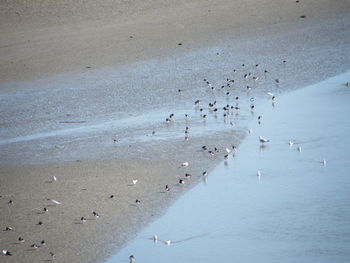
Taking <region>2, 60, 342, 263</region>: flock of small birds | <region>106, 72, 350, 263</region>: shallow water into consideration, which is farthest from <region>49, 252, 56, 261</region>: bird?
<region>106, 72, 350, 263</region>: shallow water

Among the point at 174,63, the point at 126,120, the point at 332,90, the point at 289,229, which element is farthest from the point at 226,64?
the point at 289,229

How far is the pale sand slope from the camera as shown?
22.5 m

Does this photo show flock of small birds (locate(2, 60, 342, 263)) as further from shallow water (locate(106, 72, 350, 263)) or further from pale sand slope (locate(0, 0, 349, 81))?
pale sand slope (locate(0, 0, 349, 81))

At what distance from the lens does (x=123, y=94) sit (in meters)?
18.9

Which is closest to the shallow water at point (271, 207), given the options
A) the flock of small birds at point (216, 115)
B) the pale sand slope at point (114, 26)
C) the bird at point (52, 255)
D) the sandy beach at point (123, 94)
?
the flock of small birds at point (216, 115)

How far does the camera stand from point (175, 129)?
1581cm

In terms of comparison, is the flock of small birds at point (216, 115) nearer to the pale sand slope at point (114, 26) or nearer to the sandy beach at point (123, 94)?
the sandy beach at point (123, 94)

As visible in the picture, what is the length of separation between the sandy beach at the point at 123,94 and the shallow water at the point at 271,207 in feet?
1.38

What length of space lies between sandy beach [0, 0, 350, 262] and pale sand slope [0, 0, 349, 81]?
0.21ft

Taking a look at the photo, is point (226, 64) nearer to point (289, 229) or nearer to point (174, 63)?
point (174, 63)

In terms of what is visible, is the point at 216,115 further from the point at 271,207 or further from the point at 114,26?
the point at 114,26

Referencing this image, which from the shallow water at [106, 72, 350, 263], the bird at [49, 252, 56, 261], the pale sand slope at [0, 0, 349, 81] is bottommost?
the bird at [49, 252, 56, 261]

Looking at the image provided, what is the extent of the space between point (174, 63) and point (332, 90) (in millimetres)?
5140

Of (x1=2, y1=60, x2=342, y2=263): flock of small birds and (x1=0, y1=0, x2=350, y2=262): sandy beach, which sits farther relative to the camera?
Answer: (x1=0, y1=0, x2=350, y2=262): sandy beach
